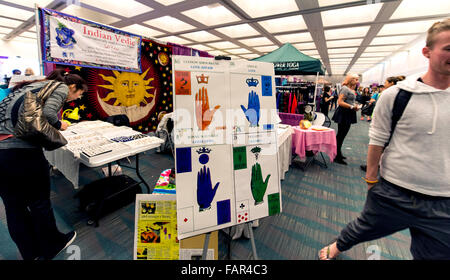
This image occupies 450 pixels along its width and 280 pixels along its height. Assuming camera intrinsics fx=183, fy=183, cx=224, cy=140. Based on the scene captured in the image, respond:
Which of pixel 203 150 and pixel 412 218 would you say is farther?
pixel 203 150

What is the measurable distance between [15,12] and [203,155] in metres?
6.80

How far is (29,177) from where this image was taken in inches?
45.4

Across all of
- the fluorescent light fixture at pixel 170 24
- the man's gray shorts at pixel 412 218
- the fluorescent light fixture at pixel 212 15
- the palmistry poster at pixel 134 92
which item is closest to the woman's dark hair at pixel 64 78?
the palmistry poster at pixel 134 92

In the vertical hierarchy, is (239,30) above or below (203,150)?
above

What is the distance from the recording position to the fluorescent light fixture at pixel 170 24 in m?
4.93

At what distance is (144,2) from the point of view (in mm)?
3764

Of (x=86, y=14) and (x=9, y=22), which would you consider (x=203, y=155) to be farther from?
(x=9, y=22)

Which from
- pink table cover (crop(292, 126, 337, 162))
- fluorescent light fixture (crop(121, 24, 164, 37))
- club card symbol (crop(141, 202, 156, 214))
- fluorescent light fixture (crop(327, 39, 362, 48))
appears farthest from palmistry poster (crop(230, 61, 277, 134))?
fluorescent light fixture (crop(327, 39, 362, 48))

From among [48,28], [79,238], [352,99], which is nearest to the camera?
[79,238]

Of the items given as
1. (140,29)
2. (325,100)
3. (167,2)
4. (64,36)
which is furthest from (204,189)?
(325,100)

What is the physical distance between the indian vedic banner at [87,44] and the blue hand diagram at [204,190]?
2865mm
